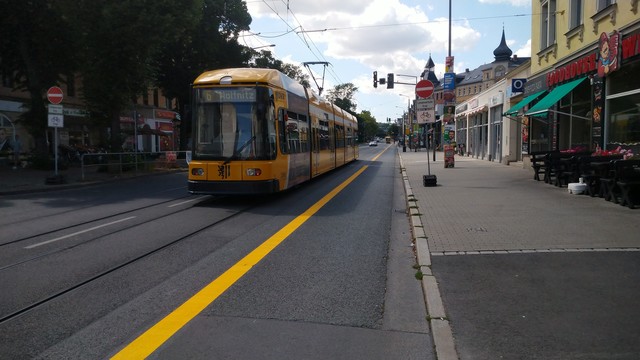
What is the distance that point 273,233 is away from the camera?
8453mm

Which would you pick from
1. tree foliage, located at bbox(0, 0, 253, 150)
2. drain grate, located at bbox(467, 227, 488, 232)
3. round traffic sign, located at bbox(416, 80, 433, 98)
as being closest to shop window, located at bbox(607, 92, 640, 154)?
round traffic sign, located at bbox(416, 80, 433, 98)

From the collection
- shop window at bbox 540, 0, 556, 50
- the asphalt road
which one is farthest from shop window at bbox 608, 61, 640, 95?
the asphalt road

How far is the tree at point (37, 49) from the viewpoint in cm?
2209

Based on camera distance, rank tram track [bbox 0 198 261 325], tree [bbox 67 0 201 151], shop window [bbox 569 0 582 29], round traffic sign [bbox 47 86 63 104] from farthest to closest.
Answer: tree [bbox 67 0 201 151] → round traffic sign [bbox 47 86 63 104] → shop window [bbox 569 0 582 29] → tram track [bbox 0 198 261 325]

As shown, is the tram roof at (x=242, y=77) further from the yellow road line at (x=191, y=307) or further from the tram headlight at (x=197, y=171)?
the yellow road line at (x=191, y=307)

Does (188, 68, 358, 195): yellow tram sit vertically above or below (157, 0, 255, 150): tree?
below

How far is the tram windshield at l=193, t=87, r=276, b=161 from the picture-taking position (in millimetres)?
11656

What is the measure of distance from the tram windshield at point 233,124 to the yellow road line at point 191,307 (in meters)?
4.01

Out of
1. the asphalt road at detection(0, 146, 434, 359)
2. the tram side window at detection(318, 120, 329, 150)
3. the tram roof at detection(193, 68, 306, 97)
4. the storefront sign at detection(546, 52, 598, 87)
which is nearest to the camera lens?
the asphalt road at detection(0, 146, 434, 359)

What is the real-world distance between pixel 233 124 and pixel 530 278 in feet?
26.1

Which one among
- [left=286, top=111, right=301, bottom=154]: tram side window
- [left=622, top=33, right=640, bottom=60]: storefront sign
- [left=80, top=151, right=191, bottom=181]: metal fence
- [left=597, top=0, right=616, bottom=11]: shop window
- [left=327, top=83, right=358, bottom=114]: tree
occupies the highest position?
[left=327, top=83, right=358, bottom=114]: tree

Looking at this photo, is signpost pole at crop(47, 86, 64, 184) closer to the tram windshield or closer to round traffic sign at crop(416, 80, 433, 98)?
the tram windshield

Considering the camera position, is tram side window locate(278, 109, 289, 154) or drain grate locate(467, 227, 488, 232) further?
tram side window locate(278, 109, 289, 154)

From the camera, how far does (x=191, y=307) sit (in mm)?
4801
